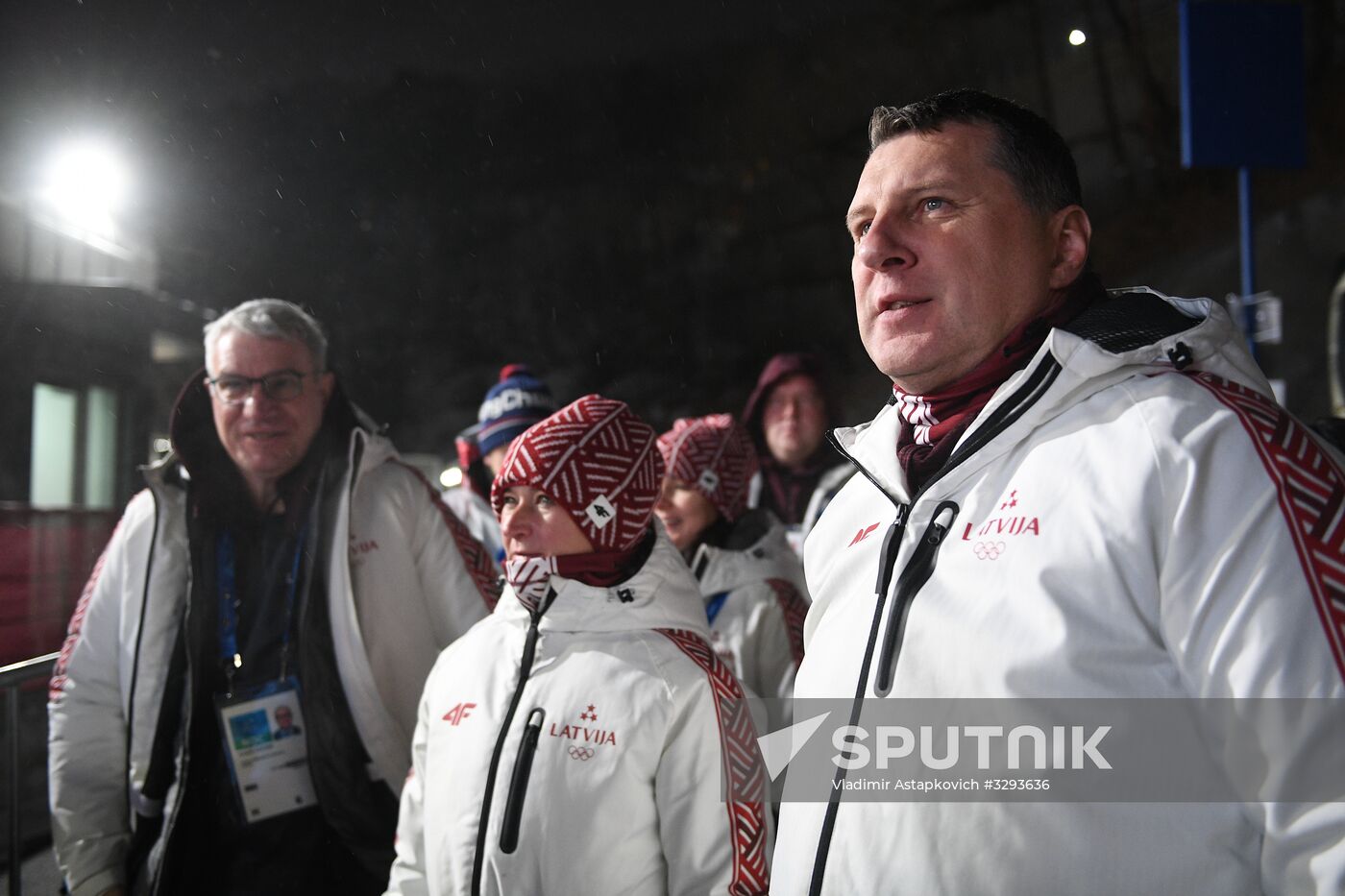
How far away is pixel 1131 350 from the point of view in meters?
1.21

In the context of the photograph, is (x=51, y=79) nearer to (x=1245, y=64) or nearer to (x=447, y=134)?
(x=1245, y=64)

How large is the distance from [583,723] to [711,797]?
0.29m

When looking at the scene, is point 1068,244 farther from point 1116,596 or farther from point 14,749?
point 14,749

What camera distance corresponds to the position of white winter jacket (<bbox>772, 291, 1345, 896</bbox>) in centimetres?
99

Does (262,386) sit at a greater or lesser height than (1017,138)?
lesser

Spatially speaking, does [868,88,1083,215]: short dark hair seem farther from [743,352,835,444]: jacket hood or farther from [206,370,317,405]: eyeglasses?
[743,352,835,444]: jacket hood

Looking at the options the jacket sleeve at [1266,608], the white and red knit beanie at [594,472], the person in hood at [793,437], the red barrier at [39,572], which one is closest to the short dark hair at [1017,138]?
the jacket sleeve at [1266,608]

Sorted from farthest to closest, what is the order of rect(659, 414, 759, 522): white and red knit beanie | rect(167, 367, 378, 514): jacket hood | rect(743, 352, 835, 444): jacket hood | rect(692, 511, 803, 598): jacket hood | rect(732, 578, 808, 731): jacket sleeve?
rect(743, 352, 835, 444): jacket hood
rect(659, 414, 759, 522): white and red knit beanie
rect(692, 511, 803, 598): jacket hood
rect(732, 578, 808, 731): jacket sleeve
rect(167, 367, 378, 514): jacket hood

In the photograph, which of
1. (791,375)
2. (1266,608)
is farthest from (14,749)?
(791,375)

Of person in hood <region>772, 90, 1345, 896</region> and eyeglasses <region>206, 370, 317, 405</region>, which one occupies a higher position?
eyeglasses <region>206, 370, 317, 405</region>

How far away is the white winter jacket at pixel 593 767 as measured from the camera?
6.03ft

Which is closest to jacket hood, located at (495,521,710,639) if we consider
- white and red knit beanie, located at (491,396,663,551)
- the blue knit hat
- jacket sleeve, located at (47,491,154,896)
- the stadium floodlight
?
white and red knit beanie, located at (491,396,663,551)

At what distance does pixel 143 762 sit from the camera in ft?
8.56

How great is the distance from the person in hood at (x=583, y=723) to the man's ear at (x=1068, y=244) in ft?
3.33
